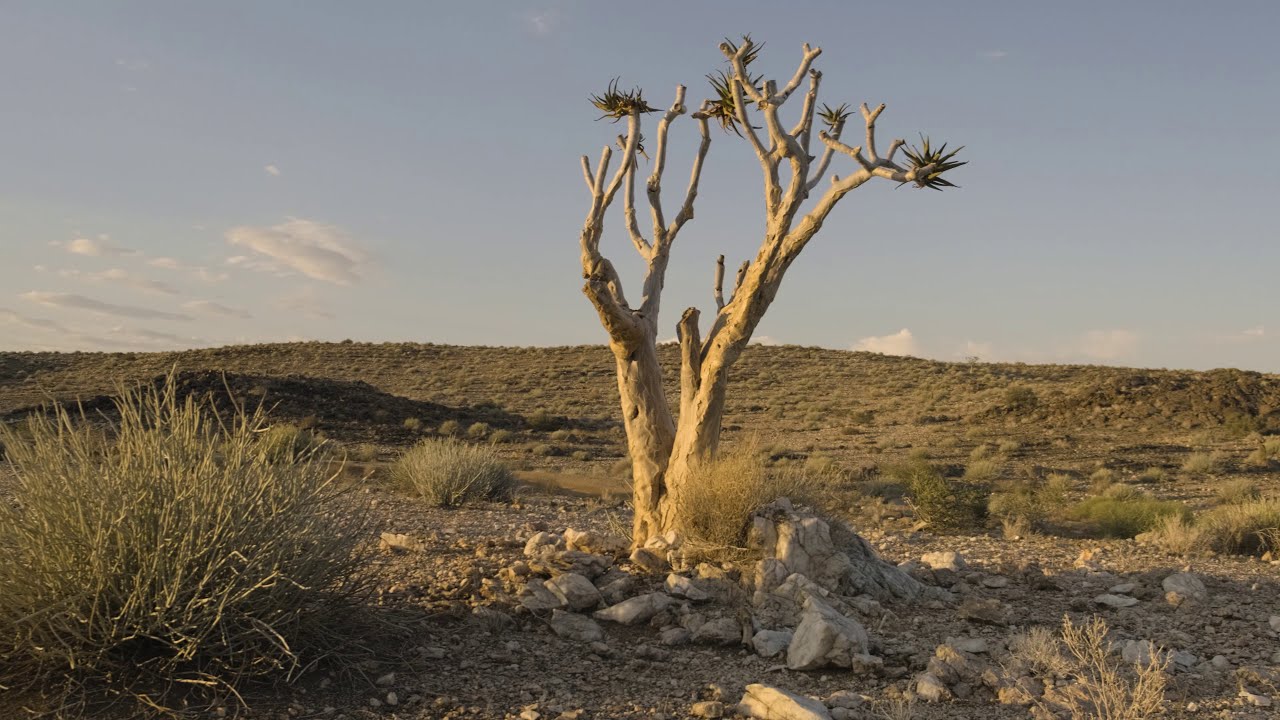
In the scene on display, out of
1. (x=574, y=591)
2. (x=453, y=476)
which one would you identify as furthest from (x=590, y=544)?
(x=453, y=476)

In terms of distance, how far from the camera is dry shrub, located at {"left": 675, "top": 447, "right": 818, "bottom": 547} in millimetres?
7449

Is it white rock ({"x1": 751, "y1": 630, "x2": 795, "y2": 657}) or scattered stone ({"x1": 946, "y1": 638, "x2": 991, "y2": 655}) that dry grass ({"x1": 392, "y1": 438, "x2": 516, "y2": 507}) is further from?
scattered stone ({"x1": 946, "y1": 638, "x2": 991, "y2": 655})

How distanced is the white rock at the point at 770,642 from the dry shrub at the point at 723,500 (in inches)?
53.2

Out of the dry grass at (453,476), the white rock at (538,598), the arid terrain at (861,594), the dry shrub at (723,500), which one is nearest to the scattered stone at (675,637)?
the arid terrain at (861,594)

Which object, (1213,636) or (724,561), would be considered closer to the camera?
(1213,636)

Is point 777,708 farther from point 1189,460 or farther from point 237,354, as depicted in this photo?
point 237,354

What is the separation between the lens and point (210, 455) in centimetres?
478

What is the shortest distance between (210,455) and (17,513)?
107 cm

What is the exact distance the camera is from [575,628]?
20.3 ft

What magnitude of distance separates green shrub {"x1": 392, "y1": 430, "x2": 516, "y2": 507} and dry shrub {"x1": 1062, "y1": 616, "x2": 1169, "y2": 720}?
29.8ft

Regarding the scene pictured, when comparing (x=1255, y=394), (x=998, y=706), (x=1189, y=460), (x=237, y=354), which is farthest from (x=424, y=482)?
(x=237, y=354)

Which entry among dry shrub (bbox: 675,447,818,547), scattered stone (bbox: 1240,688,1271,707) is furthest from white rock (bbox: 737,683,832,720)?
scattered stone (bbox: 1240,688,1271,707)

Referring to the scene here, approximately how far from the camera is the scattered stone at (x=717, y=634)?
6.17 m

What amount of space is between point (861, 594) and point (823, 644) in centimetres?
171
